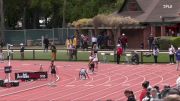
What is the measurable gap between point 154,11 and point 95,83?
29.2 meters

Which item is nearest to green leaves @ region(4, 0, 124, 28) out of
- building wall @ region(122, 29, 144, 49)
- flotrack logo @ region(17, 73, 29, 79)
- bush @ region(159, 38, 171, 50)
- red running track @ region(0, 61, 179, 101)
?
building wall @ region(122, 29, 144, 49)

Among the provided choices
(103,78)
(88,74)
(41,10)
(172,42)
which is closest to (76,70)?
(88,74)

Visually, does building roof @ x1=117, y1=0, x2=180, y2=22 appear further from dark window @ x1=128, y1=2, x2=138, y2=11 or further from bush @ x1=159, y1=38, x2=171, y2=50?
bush @ x1=159, y1=38, x2=171, y2=50

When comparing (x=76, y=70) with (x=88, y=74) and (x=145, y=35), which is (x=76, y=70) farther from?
(x=145, y=35)

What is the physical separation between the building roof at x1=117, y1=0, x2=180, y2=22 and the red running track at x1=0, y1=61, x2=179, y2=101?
17.1 metres

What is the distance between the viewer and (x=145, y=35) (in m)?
54.3

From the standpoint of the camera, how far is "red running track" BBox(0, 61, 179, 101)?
73.7 feet

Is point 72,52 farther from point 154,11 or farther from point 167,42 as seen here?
point 154,11

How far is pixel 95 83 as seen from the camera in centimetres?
2728

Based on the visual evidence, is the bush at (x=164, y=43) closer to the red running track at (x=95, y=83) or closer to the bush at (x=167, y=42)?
the bush at (x=167, y=42)

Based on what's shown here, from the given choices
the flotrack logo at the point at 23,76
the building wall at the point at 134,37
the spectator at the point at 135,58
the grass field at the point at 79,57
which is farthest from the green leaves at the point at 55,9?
the flotrack logo at the point at 23,76

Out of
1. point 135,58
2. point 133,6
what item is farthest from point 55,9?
point 135,58

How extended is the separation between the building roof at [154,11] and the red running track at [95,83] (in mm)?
17095

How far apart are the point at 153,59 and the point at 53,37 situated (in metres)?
26.5
